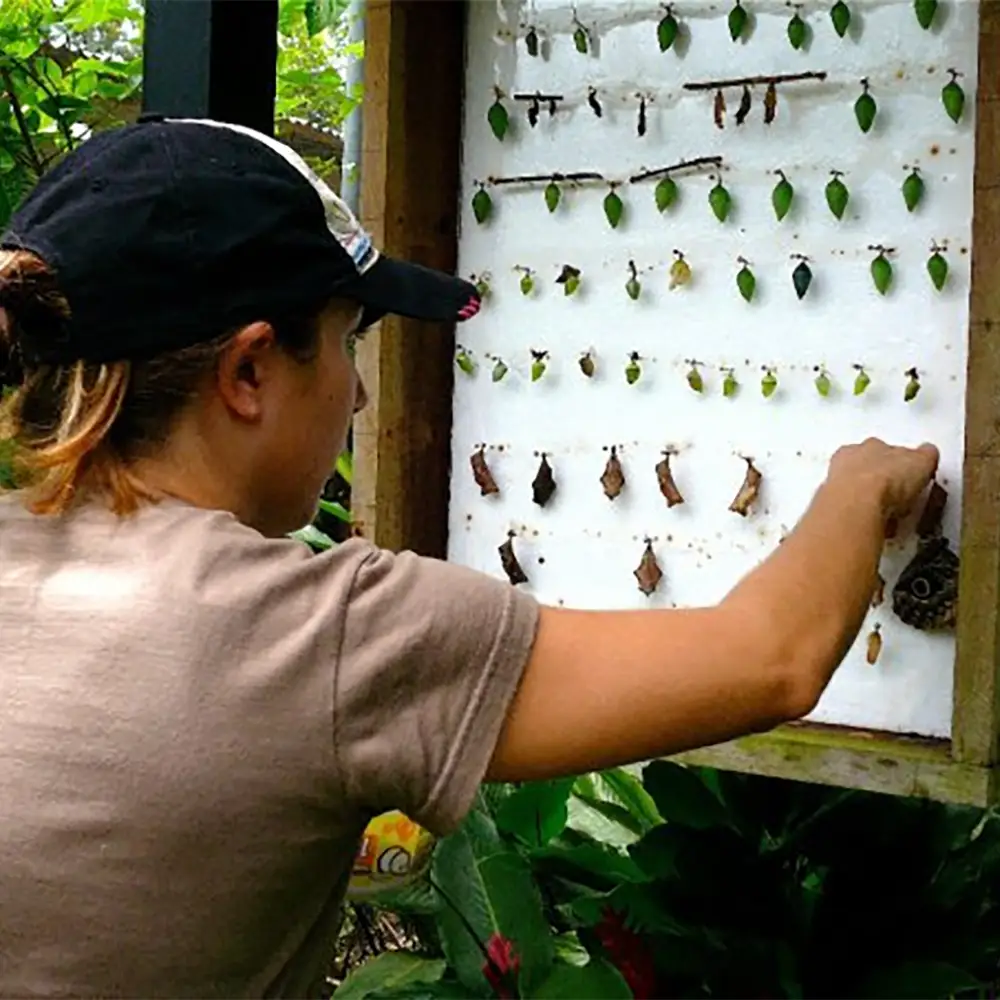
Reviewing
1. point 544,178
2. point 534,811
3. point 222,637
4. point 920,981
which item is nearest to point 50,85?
point 544,178

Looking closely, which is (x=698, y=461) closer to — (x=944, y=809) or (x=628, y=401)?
(x=628, y=401)

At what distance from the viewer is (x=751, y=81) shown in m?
1.99

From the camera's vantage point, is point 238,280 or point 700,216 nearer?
point 238,280

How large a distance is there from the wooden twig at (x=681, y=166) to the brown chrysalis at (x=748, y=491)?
14.5 inches

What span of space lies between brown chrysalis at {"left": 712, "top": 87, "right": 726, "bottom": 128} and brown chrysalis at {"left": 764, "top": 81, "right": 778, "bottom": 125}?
60mm

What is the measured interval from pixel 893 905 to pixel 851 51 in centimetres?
136

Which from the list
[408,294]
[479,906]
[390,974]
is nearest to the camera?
[408,294]

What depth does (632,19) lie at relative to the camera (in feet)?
6.94

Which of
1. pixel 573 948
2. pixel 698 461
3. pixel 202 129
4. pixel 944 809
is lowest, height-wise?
pixel 573 948

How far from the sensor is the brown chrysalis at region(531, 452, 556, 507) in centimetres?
216

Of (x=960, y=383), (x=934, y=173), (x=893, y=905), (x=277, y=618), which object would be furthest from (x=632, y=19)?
(x=893, y=905)

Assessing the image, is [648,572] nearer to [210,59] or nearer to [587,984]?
[587,984]

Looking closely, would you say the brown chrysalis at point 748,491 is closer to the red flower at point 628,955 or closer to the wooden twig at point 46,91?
the red flower at point 628,955

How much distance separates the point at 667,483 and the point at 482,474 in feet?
0.98
